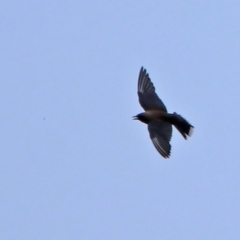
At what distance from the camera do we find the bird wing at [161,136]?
20.5 metres

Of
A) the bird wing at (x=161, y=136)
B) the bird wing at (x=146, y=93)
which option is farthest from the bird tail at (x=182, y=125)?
the bird wing at (x=146, y=93)

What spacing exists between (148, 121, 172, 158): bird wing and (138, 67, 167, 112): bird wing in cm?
121

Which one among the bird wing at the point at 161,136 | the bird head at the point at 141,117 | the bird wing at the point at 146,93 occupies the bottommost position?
the bird wing at the point at 161,136

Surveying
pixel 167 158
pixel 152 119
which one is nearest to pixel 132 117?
pixel 152 119

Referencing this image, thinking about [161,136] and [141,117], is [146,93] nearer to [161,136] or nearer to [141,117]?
[141,117]

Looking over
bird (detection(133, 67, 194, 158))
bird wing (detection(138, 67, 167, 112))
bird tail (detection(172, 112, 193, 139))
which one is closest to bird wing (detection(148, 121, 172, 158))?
bird (detection(133, 67, 194, 158))

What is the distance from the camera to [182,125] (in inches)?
819

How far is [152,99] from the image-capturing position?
2262 centimetres

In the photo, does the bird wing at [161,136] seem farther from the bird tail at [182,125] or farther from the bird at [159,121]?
the bird tail at [182,125]

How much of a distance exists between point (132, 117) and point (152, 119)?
25.8 inches

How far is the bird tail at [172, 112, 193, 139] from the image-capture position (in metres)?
20.7

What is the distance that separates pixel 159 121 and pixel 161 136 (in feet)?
1.67

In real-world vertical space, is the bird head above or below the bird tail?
above

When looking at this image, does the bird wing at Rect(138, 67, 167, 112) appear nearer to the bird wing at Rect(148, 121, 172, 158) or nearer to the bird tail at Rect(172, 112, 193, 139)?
the bird wing at Rect(148, 121, 172, 158)
